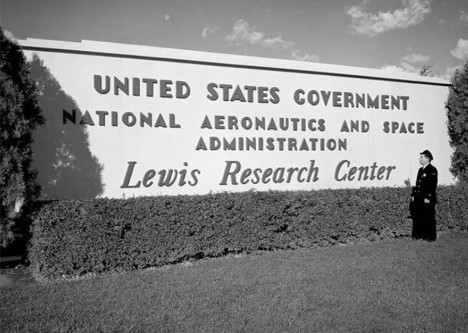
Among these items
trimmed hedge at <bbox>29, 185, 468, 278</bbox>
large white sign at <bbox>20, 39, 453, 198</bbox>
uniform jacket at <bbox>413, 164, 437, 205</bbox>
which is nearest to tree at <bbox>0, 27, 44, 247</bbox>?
trimmed hedge at <bbox>29, 185, 468, 278</bbox>

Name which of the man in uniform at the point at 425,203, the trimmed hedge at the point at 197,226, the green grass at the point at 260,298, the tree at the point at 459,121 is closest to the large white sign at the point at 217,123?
the tree at the point at 459,121

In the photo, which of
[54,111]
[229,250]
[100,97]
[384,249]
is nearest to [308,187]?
[384,249]

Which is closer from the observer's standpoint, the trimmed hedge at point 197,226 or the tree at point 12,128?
the tree at point 12,128

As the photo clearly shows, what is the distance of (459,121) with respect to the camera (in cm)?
1126

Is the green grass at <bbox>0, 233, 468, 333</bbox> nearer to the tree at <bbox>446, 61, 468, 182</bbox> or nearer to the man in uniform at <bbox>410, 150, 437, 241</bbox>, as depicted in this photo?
the man in uniform at <bbox>410, 150, 437, 241</bbox>

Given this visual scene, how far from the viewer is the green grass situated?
4363 mm

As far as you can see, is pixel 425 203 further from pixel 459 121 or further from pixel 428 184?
pixel 459 121

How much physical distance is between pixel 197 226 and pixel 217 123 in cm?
263

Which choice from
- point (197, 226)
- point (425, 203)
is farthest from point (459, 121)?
point (197, 226)

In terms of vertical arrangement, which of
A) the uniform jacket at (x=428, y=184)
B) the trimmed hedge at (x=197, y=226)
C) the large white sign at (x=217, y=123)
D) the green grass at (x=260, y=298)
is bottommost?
the green grass at (x=260, y=298)

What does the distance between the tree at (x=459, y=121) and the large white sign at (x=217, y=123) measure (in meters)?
0.30

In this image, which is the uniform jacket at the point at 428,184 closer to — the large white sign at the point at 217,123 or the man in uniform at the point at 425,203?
the man in uniform at the point at 425,203

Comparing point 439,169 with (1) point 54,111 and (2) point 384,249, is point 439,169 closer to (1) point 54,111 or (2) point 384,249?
(2) point 384,249

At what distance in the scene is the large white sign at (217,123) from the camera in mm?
7820
